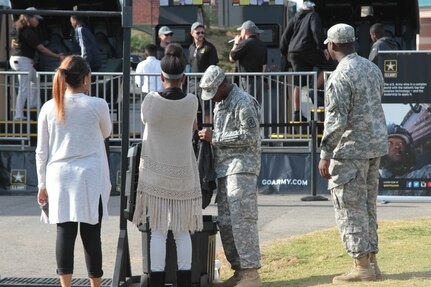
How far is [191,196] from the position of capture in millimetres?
7941

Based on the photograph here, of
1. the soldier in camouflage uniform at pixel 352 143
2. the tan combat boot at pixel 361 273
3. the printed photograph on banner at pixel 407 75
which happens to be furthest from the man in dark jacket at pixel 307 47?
the tan combat boot at pixel 361 273

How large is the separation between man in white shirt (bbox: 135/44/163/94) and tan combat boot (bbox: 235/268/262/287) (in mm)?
6494

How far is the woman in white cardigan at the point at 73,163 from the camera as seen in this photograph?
7.50 m

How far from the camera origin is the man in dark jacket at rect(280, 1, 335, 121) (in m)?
15.0

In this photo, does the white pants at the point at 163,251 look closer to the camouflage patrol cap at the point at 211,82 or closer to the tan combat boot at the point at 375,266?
the camouflage patrol cap at the point at 211,82

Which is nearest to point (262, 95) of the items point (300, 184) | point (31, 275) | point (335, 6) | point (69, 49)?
point (300, 184)

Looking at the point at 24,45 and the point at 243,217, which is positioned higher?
the point at 24,45

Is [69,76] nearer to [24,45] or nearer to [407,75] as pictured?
[407,75]

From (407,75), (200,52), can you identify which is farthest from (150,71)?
(407,75)

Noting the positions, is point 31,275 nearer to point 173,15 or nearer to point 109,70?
point 109,70

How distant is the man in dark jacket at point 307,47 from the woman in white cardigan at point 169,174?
714cm

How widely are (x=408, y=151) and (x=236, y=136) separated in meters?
5.58

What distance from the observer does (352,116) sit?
812 centimetres

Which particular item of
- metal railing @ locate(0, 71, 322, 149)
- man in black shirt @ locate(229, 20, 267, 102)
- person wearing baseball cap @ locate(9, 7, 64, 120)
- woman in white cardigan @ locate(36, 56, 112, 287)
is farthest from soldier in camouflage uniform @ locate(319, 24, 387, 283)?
person wearing baseball cap @ locate(9, 7, 64, 120)
